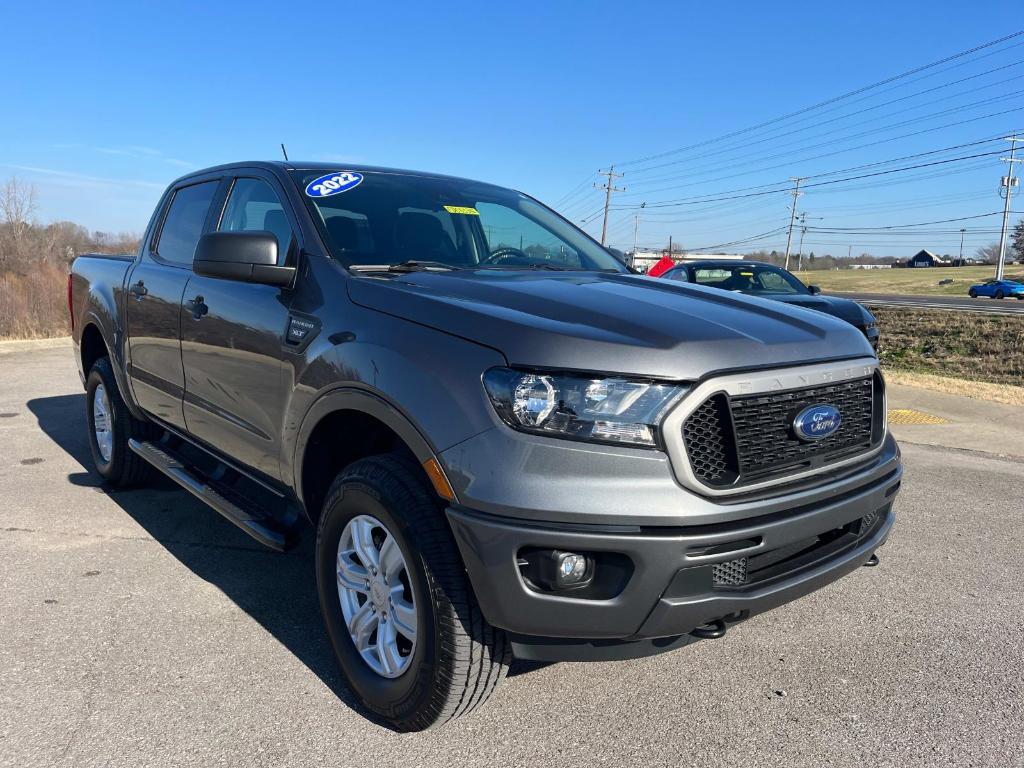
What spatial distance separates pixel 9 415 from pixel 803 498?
24.9 ft

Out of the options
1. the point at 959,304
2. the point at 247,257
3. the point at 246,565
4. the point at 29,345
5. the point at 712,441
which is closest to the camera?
the point at 712,441

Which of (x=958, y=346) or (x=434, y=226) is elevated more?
(x=434, y=226)

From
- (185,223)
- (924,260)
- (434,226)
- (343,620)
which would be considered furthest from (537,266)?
(924,260)

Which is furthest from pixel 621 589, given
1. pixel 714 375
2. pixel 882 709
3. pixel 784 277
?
pixel 784 277

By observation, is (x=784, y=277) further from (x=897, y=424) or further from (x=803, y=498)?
(x=803, y=498)

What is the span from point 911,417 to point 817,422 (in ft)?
22.8

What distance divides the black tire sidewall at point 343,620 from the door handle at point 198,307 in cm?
141

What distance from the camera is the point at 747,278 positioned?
11.8 m

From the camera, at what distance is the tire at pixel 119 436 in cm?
482

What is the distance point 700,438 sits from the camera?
2.14 metres

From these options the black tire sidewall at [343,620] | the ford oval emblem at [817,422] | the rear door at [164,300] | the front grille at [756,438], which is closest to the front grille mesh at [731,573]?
the front grille at [756,438]

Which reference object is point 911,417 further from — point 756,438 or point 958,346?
point 958,346

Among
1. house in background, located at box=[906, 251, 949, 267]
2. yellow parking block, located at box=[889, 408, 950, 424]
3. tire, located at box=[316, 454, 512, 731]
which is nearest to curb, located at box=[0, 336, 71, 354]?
tire, located at box=[316, 454, 512, 731]

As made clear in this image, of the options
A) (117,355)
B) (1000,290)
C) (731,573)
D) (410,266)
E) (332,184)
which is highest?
(1000,290)
